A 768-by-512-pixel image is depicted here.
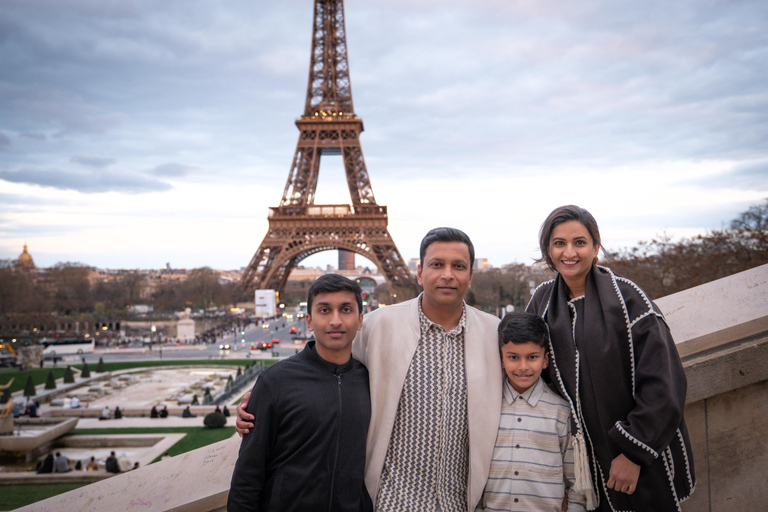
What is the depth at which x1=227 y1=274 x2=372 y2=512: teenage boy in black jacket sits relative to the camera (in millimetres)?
2363

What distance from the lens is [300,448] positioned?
2.38 m

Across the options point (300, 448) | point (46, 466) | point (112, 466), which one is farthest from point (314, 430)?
point (46, 466)

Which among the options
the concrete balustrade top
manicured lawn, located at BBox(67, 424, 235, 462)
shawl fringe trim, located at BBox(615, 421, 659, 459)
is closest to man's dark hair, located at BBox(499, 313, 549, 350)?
shawl fringe trim, located at BBox(615, 421, 659, 459)

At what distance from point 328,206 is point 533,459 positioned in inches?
1347

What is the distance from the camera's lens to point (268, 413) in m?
2.38

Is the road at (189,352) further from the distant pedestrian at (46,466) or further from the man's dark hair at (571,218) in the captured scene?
the man's dark hair at (571,218)

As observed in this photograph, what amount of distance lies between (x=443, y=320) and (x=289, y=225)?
33.4 m

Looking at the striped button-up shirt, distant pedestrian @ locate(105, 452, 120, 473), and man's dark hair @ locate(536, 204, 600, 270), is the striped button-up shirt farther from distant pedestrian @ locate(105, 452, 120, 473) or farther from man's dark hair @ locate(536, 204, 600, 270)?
distant pedestrian @ locate(105, 452, 120, 473)

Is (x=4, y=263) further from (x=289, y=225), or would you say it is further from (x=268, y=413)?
(x=268, y=413)

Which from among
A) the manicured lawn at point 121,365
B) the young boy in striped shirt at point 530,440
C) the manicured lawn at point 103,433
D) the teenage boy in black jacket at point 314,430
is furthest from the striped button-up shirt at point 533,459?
the manicured lawn at point 121,365

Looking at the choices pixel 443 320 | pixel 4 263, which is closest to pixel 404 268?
pixel 443 320

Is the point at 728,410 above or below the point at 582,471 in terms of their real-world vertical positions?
above

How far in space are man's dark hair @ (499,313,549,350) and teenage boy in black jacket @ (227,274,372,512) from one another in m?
0.78

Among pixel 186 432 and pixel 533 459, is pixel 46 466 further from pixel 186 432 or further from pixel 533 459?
pixel 533 459
